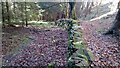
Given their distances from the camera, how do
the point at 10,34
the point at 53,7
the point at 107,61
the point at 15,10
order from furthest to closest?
the point at 53,7 < the point at 15,10 < the point at 10,34 < the point at 107,61

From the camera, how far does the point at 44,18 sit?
28.8 metres

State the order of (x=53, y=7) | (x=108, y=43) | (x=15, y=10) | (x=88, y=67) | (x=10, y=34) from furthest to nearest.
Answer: (x=53, y=7) < (x=15, y=10) < (x=10, y=34) < (x=108, y=43) < (x=88, y=67)

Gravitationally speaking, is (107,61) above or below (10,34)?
above

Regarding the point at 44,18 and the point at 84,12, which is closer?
the point at 44,18

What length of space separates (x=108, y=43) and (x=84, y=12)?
24134mm

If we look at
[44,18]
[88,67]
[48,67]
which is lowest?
[44,18]

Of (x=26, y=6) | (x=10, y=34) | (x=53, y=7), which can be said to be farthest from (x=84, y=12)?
(x=10, y=34)

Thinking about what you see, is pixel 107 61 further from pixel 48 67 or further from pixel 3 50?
pixel 3 50

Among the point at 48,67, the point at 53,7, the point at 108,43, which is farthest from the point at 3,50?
the point at 53,7

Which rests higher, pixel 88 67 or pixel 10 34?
pixel 88 67

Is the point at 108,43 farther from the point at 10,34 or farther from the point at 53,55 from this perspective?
the point at 10,34

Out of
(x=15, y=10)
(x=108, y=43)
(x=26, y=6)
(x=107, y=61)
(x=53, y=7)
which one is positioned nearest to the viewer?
(x=107, y=61)

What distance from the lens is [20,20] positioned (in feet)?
56.2

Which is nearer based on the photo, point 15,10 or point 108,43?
point 108,43
